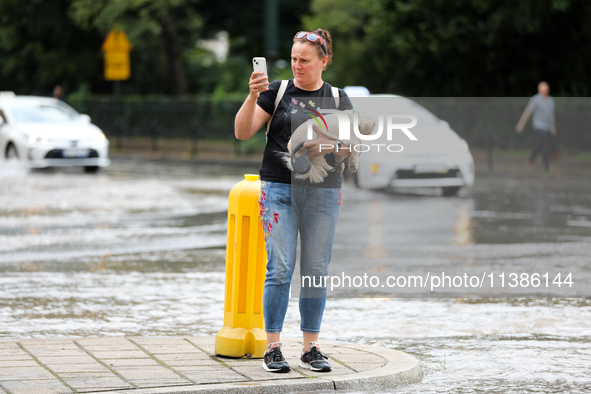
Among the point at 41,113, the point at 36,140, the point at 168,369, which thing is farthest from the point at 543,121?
the point at 168,369

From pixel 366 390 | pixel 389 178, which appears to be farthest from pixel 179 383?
pixel 389 178

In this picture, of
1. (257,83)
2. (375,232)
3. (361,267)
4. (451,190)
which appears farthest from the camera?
(451,190)

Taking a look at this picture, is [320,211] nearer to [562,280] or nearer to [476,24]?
[562,280]

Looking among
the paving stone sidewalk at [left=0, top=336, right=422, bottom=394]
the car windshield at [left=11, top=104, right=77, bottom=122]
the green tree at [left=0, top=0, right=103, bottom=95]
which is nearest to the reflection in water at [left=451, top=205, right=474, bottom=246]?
the paving stone sidewalk at [left=0, top=336, right=422, bottom=394]

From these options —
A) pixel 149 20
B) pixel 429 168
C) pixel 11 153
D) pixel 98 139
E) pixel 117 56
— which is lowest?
pixel 11 153

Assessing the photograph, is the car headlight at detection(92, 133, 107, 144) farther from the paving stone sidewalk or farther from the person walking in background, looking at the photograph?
the paving stone sidewalk

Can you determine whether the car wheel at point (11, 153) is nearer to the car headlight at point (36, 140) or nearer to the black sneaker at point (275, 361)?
the car headlight at point (36, 140)

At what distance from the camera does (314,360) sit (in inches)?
204

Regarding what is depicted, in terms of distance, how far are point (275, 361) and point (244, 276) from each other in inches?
24.1

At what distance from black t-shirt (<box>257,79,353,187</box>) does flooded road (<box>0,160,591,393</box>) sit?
1.34 m

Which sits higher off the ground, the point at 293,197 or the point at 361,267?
the point at 293,197

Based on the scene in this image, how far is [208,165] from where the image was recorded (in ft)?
85.6

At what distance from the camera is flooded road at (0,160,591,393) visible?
6.04 m

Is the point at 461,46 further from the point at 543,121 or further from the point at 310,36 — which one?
the point at 310,36
